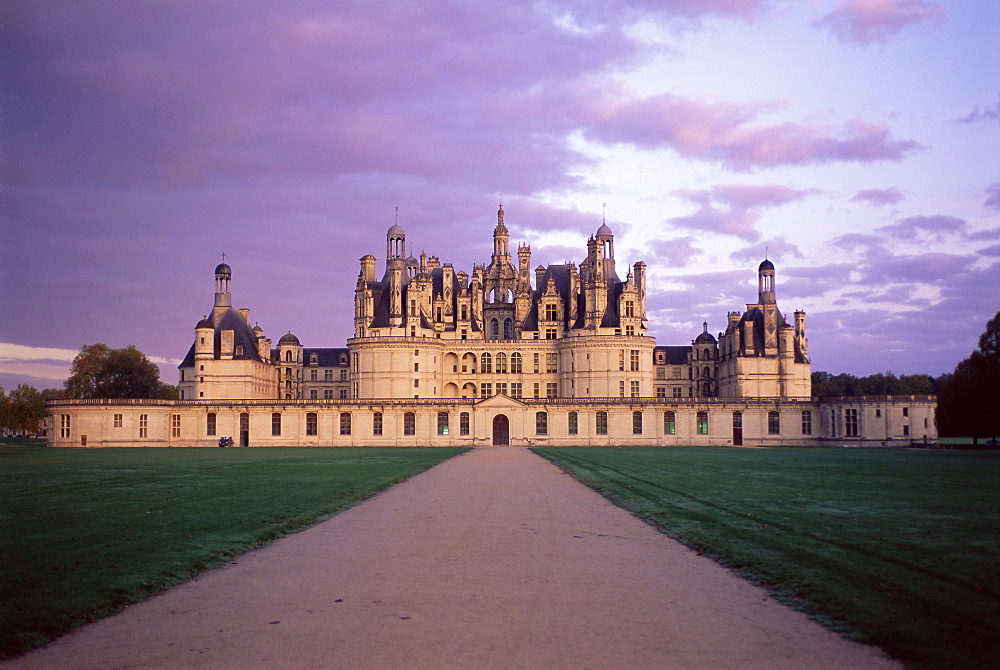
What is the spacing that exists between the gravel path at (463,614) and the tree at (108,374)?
96527 millimetres

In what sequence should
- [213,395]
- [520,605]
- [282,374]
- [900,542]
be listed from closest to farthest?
[520,605] < [900,542] < [213,395] < [282,374]

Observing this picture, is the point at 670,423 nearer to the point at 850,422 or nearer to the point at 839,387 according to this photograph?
the point at 850,422

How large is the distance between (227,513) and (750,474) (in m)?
23.3

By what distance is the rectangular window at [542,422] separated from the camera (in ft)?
269

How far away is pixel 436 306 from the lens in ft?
319

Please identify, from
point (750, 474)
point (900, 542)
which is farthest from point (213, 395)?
point (900, 542)

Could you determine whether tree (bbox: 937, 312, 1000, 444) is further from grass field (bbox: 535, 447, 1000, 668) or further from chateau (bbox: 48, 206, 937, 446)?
grass field (bbox: 535, 447, 1000, 668)

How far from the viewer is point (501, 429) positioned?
81.7m

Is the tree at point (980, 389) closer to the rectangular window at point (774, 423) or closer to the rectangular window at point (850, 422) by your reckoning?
the rectangular window at point (850, 422)

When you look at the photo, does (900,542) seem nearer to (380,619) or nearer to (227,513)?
(380,619)

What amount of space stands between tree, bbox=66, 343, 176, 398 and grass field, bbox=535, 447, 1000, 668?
8643 cm

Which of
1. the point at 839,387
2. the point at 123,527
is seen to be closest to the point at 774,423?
the point at 839,387

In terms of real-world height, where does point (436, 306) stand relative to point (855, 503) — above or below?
above

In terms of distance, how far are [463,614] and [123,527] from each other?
1082cm
